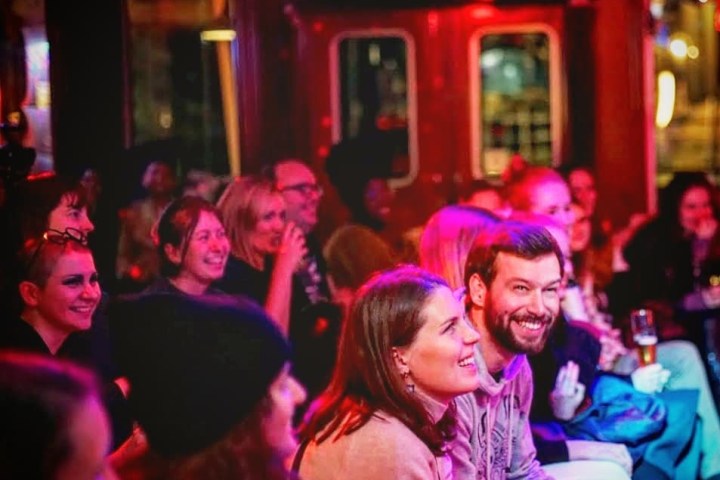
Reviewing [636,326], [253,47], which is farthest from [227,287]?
[253,47]

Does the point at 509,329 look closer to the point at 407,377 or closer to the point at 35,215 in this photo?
the point at 407,377

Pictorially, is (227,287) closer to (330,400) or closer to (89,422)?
(330,400)

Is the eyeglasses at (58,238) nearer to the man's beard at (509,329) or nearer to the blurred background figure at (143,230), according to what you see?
the blurred background figure at (143,230)

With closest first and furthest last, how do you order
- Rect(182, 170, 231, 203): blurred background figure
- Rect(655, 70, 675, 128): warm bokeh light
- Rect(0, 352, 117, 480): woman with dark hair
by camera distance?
Rect(0, 352, 117, 480): woman with dark hair < Rect(182, 170, 231, 203): blurred background figure < Rect(655, 70, 675, 128): warm bokeh light

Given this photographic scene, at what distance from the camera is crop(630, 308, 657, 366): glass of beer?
4.62 metres

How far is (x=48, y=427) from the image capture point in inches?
75.2

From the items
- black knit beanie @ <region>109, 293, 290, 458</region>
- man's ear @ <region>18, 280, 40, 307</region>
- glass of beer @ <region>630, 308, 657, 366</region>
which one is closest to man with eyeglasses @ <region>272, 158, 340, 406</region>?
glass of beer @ <region>630, 308, 657, 366</region>

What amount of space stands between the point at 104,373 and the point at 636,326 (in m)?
2.30

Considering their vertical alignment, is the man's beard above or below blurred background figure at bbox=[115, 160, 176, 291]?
below

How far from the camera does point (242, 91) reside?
633 cm

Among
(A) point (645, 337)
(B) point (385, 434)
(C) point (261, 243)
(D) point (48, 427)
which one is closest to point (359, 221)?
(C) point (261, 243)

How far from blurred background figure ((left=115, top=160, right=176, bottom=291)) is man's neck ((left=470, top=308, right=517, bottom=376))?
125 centimetres

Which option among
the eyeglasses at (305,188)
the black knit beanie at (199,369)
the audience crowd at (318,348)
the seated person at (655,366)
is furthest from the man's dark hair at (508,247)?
the eyeglasses at (305,188)

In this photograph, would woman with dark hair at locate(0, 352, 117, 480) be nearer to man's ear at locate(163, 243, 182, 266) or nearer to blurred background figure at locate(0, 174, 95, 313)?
blurred background figure at locate(0, 174, 95, 313)
